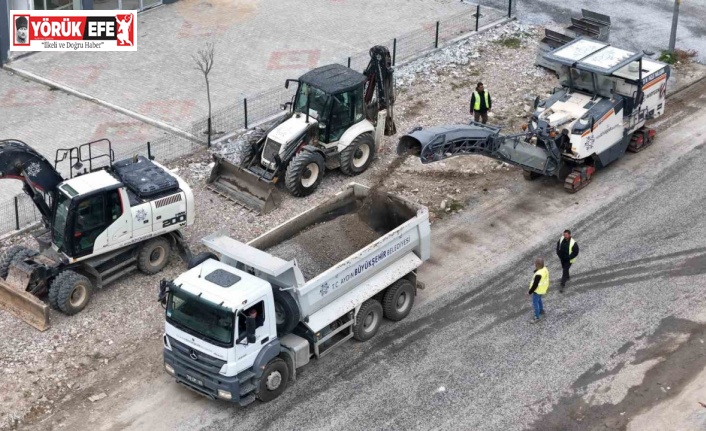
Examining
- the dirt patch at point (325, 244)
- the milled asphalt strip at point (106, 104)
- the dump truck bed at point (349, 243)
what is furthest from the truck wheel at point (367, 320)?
the milled asphalt strip at point (106, 104)

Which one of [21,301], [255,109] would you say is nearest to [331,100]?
[255,109]

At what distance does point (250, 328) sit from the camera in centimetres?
1520

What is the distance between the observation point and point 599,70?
2170 cm

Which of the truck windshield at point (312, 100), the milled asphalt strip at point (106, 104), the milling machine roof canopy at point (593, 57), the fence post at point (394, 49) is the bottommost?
the milled asphalt strip at point (106, 104)

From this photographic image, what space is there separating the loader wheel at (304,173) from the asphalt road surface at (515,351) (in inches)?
122

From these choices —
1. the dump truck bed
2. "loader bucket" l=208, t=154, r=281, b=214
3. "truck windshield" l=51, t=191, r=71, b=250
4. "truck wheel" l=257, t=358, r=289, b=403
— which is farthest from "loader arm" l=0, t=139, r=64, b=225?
"truck wheel" l=257, t=358, r=289, b=403

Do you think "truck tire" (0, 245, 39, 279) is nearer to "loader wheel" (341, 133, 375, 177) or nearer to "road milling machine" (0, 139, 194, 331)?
"road milling machine" (0, 139, 194, 331)

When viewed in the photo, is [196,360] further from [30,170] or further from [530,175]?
[530,175]

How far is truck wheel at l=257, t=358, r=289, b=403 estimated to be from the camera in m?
15.8

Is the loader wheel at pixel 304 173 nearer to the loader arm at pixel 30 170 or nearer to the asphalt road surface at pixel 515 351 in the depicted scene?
the asphalt road surface at pixel 515 351

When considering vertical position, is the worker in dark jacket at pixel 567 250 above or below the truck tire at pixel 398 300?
above

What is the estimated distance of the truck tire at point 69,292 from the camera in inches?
708

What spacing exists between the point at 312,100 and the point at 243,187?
250 centimetres

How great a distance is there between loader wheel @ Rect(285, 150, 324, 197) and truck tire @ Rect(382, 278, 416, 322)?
4800 millimetres
